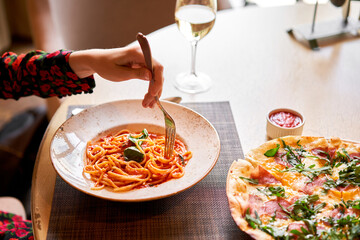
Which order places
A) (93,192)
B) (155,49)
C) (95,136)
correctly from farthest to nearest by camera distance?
1. (155,49)
2. (95,136)
3. (93,192)

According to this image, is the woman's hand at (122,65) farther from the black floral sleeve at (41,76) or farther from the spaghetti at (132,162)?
the spaghetti at (132,162)

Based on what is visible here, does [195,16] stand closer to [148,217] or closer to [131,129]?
[131,129]

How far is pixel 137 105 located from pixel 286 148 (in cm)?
56

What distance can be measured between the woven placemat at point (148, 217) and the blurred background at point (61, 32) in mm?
1073

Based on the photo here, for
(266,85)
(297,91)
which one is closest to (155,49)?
(266,85)

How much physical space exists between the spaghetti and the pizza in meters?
0.20

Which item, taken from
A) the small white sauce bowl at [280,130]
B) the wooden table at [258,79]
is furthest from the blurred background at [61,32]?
the small white sauce bowl at [280,130]

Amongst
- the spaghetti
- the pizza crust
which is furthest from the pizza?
the spaghetti

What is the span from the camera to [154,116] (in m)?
1.47

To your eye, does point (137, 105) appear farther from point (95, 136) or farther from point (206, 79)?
point (206, 79)

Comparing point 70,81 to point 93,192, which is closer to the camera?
point 93,192

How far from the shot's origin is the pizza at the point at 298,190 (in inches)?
40.1

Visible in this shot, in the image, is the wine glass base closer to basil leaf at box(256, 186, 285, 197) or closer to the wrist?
the wrist

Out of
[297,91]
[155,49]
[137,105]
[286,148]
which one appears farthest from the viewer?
[155,49]
